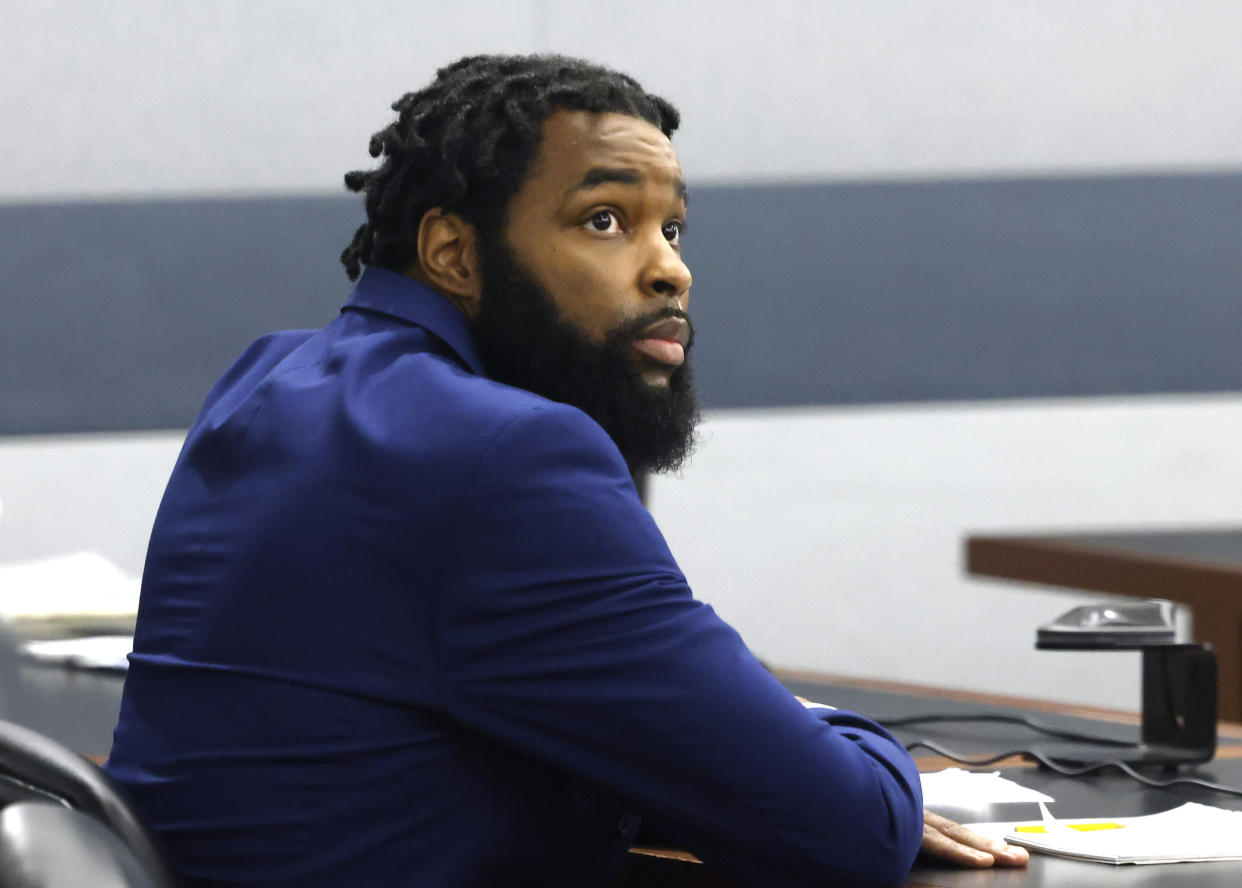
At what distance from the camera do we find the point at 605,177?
1.25m

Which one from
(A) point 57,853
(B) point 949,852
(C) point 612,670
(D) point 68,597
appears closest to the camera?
(A) point 57,853

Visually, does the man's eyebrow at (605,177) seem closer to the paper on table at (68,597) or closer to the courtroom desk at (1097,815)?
the courtroom desk at (1097,815)

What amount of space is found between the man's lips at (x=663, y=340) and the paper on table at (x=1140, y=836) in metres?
0.38

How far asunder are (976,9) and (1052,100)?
0.26 metres

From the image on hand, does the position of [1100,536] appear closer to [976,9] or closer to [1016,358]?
[1016,358]

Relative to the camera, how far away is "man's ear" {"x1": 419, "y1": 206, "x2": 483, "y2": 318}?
4.15 feet

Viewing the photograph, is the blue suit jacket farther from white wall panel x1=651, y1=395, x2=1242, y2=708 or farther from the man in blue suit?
white wall panel x1=651, y1=395, x2=1242, y2=708

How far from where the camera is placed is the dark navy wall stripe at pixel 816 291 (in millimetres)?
3465

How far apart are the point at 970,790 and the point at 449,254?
1.89ft

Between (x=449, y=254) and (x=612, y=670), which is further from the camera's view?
(x=449, y=254)

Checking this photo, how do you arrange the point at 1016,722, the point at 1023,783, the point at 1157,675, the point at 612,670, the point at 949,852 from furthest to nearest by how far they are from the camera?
the point at 1016,722
the point at 1157,675
the point at 1023,783
the point at 949,852
the point at 612,670

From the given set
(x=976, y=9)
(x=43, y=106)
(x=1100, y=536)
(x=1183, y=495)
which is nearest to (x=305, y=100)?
(x=43, y=106)

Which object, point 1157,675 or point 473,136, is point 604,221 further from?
point 1157,675

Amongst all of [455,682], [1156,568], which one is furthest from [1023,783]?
[1156,568]
